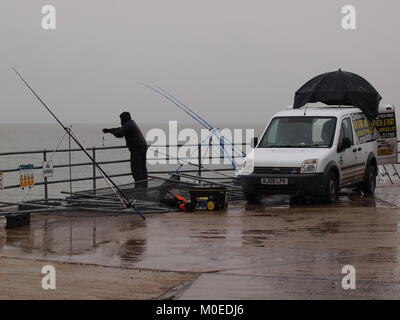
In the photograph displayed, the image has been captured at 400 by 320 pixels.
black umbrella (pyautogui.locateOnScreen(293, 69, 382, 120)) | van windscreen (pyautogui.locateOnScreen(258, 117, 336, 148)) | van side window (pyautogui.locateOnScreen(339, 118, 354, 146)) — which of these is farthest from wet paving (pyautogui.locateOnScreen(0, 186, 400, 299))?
black umbrella (pyautogui.locateOnScreen(293, 69, 382, 120))

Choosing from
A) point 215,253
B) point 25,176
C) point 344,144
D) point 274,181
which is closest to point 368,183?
point 344,144

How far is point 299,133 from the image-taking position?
56.5 ft

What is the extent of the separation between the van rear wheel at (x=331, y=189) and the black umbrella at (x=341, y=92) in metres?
2.47

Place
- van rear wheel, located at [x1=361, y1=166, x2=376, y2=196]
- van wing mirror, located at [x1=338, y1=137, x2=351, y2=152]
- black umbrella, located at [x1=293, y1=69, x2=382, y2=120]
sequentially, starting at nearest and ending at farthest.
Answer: van wing mirror, located at [x1=338, y1=137, x2=351, y2=152] → van rear wheel, located at [x1=361, y1=166, x2=376, y2=196] → black umbrella, located at [x1=293, y1=69, x2=382, y2=120]

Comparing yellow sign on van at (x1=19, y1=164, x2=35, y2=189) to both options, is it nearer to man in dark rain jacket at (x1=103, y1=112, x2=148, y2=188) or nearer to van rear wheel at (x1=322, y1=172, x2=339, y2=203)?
man in dark rain jacket at (x1=103, y1=112, x2=148, y2=188)

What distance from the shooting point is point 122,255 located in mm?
10945

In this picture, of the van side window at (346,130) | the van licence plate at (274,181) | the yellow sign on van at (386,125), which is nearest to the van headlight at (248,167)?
the van licence plate at (274,181)

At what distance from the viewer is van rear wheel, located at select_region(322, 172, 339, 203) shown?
53.5ft

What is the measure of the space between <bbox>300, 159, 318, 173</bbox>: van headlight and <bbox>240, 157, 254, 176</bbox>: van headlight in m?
0.99

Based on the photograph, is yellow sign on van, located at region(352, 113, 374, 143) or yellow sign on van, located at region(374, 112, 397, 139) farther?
yellow sign on van, located at region(374, 112, 397, 139)

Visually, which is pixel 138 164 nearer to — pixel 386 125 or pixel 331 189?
pixel 331 189

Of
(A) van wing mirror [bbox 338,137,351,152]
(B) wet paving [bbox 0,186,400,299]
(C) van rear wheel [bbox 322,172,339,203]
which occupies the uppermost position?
(A) van wing mirror [bbox 338,137,351,152]

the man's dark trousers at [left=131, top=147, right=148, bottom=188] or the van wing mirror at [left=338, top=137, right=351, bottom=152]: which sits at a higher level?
the van wing mirror at [left=338, top=137, right=351, bottom=152]
